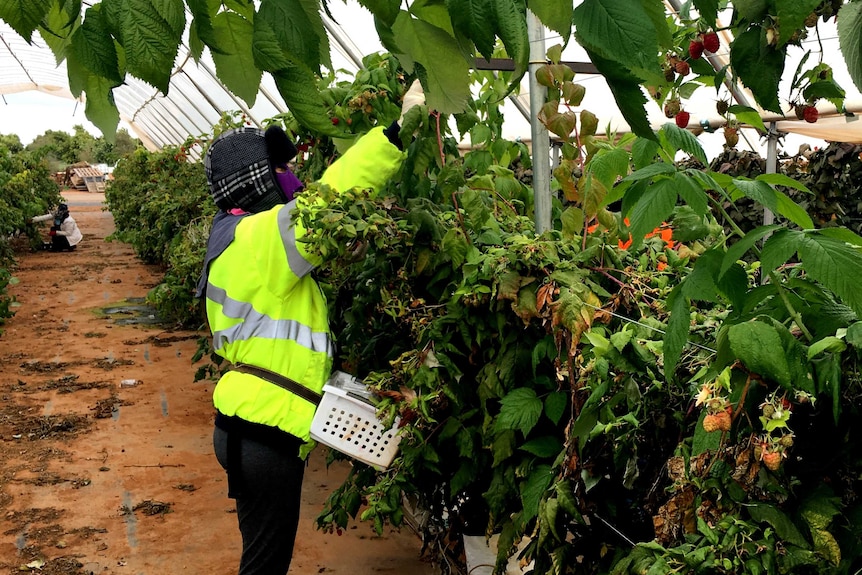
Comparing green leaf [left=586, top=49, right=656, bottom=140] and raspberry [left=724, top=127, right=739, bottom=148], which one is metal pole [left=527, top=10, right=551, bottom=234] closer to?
raspberry [left=724, top=127, right=739, bottom=148]

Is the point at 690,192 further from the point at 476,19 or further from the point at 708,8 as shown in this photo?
the point at 476,19

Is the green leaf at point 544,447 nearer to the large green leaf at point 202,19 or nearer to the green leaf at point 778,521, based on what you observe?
the green leaf at point 778,521

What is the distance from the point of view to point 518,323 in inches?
105

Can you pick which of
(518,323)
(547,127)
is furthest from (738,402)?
(547,127)

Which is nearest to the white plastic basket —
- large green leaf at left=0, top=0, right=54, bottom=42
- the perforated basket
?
the perforated basket

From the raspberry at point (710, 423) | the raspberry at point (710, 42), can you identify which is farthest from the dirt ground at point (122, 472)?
the raspberry at point (710, 423)

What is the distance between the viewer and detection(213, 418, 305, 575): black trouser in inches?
118

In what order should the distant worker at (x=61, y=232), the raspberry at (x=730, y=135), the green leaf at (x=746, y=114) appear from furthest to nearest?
the distant worker at (x=61, y=232)
the raspberry at (x=730, y=135)
the green leaf at (x=746, y=114)

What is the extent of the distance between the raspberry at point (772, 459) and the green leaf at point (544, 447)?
1066mm

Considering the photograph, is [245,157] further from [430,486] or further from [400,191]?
[430,486]

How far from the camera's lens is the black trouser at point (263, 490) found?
300 centimetres

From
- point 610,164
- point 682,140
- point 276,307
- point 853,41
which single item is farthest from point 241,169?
point 853,41

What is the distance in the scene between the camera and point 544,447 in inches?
98.3

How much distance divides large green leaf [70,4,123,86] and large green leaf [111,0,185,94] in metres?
0.06
